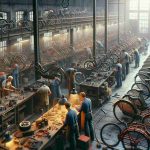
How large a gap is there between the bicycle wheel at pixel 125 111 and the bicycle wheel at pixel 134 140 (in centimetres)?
149

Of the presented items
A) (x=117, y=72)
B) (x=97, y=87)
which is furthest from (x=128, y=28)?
(x=97, y=87)

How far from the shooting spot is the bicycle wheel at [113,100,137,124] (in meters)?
12.0

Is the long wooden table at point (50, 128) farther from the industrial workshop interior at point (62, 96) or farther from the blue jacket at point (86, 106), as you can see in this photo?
the blue jacket at point (86, 106)

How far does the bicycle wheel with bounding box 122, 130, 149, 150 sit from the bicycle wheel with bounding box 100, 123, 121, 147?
0.51 meters

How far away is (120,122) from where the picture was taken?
42.5 ft

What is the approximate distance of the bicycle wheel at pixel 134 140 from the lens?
9.77 meters

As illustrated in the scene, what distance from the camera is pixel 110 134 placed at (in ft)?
37.6

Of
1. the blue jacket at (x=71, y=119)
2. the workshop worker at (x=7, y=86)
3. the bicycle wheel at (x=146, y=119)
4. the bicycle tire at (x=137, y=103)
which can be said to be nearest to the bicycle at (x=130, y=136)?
the bicycle wheel at (x=146, y=119)

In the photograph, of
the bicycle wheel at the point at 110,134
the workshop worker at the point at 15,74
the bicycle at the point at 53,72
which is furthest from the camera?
the workshop worker at the point at 15,74

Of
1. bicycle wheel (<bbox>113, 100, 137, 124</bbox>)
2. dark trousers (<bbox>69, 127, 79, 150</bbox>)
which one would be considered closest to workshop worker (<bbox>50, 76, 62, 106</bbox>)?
bicycle wheel (<bbox>113, 100, 137, 124</bbox>)

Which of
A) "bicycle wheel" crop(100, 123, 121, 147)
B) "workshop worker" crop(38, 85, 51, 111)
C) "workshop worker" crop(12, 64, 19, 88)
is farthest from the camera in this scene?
"workshop worker" crop(12, 64, 19, 88)

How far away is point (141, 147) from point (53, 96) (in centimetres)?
602

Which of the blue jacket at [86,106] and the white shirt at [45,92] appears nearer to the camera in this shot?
the blue jacket at [86,106]

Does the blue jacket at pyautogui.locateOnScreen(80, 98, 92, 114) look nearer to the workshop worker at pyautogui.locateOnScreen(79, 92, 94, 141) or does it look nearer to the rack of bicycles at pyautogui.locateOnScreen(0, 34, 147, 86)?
the workshop worker at pyautogui.locateOnScreen(79, 92, 94, 141)
